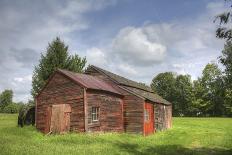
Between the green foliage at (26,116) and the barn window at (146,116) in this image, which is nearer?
the barn window at (146,116)

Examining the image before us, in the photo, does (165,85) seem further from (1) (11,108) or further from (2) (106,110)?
(2) (106,110)

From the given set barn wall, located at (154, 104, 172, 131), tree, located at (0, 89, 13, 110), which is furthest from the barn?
tree, located at (0, 89, 13, 110)

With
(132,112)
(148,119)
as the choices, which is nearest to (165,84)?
(148,119)

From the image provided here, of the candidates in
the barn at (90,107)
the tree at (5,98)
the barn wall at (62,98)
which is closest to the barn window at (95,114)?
the barn at (90,107)

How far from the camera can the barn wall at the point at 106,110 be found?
28.7 meters

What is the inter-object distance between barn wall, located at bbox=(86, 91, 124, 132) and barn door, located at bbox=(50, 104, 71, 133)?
6.50 ft

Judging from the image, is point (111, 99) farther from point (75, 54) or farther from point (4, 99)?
point (4, 99)

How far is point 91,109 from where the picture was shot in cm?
2862

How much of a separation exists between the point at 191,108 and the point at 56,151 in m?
77.1

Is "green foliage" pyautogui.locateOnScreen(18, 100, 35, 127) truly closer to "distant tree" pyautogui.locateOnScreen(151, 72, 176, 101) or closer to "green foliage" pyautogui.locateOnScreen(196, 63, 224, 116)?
"green foliage" pyautogui.locateOnScreen(196, 63, 224, 116)

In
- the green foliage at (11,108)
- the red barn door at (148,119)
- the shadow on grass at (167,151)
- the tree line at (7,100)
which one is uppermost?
the tree line at (7,100)

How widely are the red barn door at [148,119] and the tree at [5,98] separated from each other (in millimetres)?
109516

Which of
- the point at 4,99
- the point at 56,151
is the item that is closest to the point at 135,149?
the point at 56,151

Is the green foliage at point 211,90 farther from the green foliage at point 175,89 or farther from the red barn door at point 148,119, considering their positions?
the red barn door at point 148,119
